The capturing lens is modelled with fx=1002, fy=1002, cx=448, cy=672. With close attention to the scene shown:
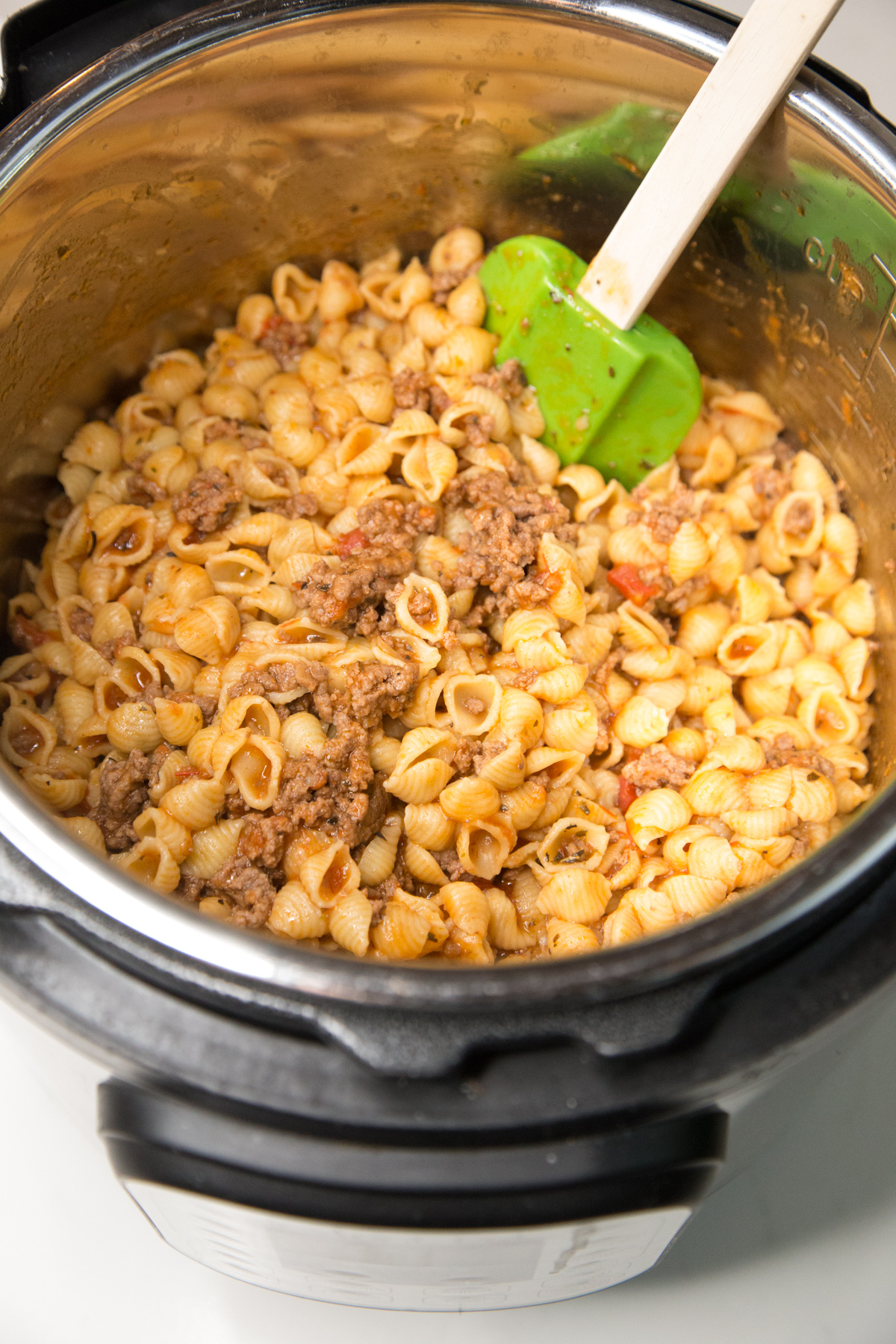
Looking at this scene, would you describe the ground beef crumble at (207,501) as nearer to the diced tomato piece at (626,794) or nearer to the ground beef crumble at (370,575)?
the ground beef crumble at (370,575)

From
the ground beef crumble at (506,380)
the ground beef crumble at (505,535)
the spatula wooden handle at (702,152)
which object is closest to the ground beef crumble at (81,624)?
the ground beef crumble at (505,535)

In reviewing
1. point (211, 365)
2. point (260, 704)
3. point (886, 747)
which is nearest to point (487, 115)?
point (211, 365)

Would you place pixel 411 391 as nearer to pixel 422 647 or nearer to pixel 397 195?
pixel 397 195

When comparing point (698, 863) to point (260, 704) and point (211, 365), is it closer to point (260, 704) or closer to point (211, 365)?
point (260, 704)

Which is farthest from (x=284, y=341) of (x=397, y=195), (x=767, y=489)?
(x=767, y=489)

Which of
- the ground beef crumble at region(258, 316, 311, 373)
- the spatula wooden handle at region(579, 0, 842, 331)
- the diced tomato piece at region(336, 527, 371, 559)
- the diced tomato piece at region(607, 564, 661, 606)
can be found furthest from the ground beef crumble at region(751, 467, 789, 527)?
the ground beef crumble at region(258, 316, 311, 373)

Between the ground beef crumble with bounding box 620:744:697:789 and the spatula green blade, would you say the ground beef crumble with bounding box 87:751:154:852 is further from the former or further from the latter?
the spatula green blade

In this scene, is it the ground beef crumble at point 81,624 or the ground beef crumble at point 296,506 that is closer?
the ground beef crumble at point 81,624
